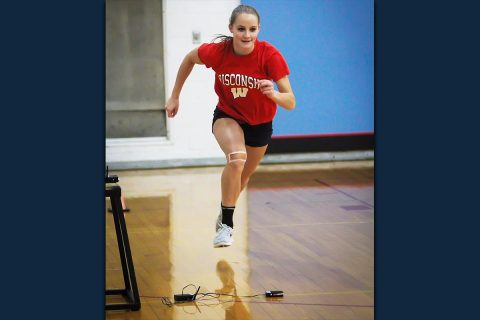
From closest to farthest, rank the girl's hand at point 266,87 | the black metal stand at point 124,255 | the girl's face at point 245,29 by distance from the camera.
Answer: the girl's hand at point 266,87, the girl's face at point 245,29, the black metal stand at point 124,255

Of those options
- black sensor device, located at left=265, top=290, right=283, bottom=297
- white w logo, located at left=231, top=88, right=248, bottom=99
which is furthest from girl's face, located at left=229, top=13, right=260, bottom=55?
black sensor device, located at left=265, top=290, right=283, bottom=297

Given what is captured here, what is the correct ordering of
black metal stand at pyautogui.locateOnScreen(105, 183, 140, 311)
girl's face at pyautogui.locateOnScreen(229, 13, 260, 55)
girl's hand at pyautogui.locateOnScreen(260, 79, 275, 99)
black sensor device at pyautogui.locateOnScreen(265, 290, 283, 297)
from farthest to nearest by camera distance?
black sensor device at pyautogui.locateOnScreen(265, 290, 283, 297) < black metal stand at pyautogui.locateOnScreen(105, 183, 140, 311) < girl's face at pyautogui.locateOnScreen(229, 13, 260, 55) < girl's hand at pyautogui.locateOnScreen(260, 79, 275, 99)

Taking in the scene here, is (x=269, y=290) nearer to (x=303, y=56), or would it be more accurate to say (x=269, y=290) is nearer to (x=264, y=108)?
(x=264, y=108)

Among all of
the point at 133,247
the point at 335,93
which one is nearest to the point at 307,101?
the point at 335,93

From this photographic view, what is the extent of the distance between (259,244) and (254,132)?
→ 4.69ft

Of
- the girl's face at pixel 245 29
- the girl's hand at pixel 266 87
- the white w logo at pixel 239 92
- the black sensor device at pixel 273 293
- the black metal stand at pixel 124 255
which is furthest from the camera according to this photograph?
the black sensor device at pixel 273 293

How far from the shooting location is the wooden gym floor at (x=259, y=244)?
5703 mm

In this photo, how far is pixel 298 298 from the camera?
5809mm

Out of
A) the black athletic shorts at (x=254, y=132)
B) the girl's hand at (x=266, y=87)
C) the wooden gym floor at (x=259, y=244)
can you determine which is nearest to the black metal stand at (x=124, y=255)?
the wooden gym floor at (x=259, y=244)

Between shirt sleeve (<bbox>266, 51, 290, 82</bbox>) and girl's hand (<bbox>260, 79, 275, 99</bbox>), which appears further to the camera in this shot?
shirt sleeve (<bbox>266, 51, 290, 82</bbox>)

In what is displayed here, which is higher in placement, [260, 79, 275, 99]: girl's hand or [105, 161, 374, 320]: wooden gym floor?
[260, 79, 275, 99]: girl's hand

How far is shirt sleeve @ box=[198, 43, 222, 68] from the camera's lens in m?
5.70

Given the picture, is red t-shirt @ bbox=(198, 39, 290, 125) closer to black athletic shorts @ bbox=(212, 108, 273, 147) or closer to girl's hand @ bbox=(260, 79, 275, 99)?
black athletic shorts @ bbox=(212, 108, 273, 147)

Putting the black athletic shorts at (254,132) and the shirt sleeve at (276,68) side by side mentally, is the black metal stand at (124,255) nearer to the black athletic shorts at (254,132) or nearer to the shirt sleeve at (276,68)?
the black athletic shorts at (254,132)
